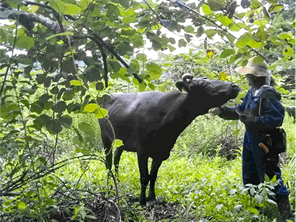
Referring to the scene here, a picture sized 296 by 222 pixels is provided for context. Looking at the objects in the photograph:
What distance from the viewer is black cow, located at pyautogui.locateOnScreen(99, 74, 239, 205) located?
301 centimetres

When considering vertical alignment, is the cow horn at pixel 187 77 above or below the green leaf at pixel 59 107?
above

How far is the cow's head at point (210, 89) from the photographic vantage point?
9.32 feet

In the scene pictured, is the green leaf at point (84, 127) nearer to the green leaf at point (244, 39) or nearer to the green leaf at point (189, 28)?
the green leaf at point (189, 28)

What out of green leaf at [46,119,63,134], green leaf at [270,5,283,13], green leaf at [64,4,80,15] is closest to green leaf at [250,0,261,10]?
green leaf at [270,5,283,13]

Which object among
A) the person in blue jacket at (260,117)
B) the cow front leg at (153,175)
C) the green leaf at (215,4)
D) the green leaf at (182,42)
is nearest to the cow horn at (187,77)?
the person in blue jacket at (260,117)

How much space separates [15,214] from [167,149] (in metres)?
1.65

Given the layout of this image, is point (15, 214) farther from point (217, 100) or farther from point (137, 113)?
point (217, 100)

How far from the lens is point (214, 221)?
307 cm

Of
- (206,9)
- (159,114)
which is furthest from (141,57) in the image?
(159,114)

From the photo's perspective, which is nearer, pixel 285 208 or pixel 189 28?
pixel 189 28

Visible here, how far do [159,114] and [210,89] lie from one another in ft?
2.12

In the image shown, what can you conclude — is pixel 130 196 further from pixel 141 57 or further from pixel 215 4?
pixel 215 4

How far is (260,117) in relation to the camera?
3.11m

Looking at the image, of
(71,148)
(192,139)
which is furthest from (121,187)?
(192,139)
